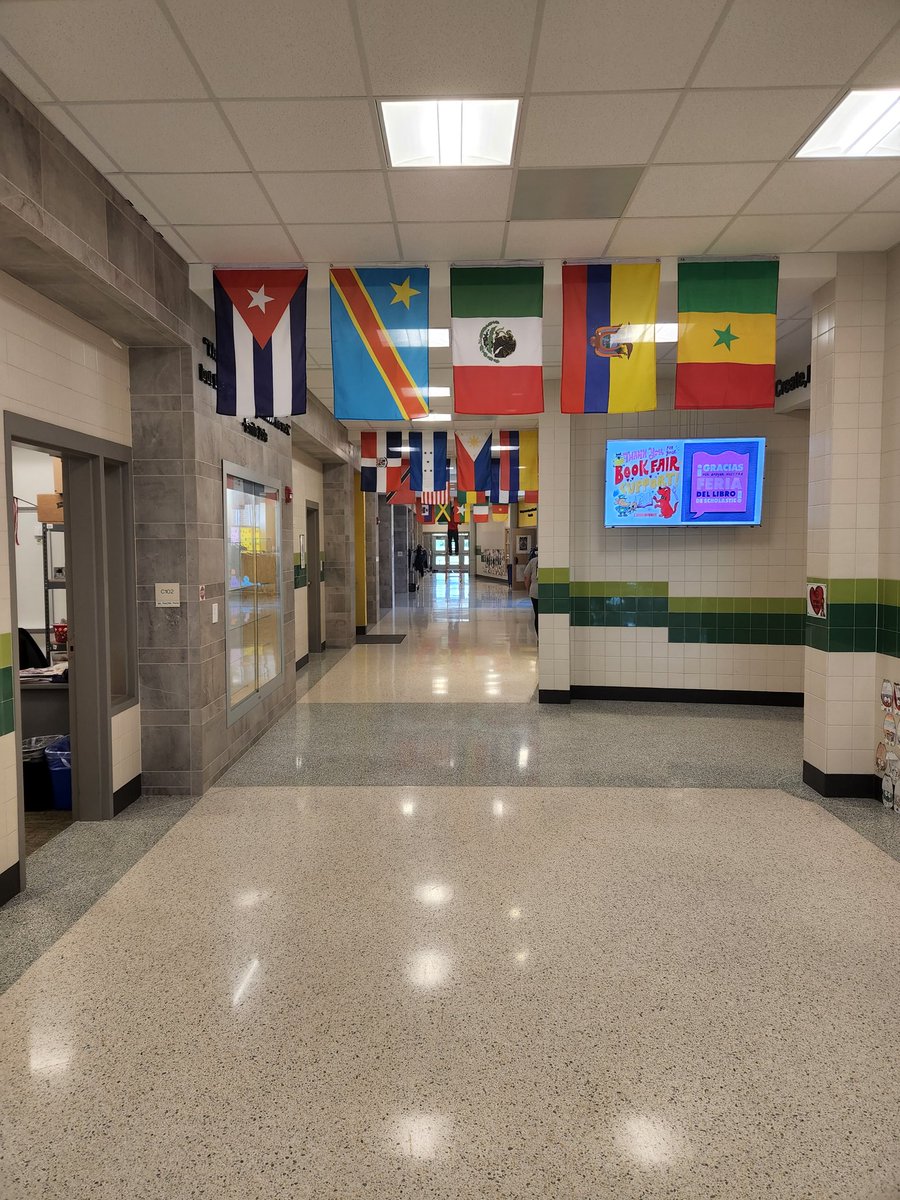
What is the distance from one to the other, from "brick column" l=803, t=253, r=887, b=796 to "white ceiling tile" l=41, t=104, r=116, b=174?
4.39 m

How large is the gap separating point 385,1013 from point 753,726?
5131 millimetres

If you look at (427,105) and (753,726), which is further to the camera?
(753,726)

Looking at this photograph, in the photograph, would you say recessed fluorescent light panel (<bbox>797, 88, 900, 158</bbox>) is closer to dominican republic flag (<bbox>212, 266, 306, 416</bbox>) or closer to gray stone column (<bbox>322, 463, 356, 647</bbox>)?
dominican republic flag (<bbox>212, 266, 306, 416</bbox>)

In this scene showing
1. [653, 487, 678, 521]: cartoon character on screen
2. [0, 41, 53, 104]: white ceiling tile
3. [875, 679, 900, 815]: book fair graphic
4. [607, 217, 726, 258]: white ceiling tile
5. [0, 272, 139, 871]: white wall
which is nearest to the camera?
[0, 41, 53, 104]: white ceiling tile

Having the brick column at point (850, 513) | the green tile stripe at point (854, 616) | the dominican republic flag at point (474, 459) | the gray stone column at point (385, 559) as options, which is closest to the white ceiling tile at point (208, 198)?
the brick column at point (850, 513)

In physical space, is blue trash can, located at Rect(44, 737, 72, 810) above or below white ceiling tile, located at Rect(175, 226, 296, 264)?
below

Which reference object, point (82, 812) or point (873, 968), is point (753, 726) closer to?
point (873, 968)

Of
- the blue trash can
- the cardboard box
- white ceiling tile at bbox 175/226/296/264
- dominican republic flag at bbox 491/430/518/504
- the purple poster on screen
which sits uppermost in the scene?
white ceiling tile at bbox 175/226/296/264

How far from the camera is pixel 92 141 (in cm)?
327

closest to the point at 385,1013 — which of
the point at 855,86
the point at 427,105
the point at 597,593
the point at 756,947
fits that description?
the point at 756,947

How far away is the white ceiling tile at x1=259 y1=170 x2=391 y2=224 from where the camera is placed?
11.8 feet

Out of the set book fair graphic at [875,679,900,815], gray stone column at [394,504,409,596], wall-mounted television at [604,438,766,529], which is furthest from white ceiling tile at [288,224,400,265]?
gray stone column at [394,504,409,596]

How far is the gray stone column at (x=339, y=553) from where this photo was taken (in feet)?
37.8

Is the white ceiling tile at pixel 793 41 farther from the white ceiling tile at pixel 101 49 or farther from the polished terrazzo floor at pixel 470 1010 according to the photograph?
the polished terrazzo floor at pixel 470 1010
